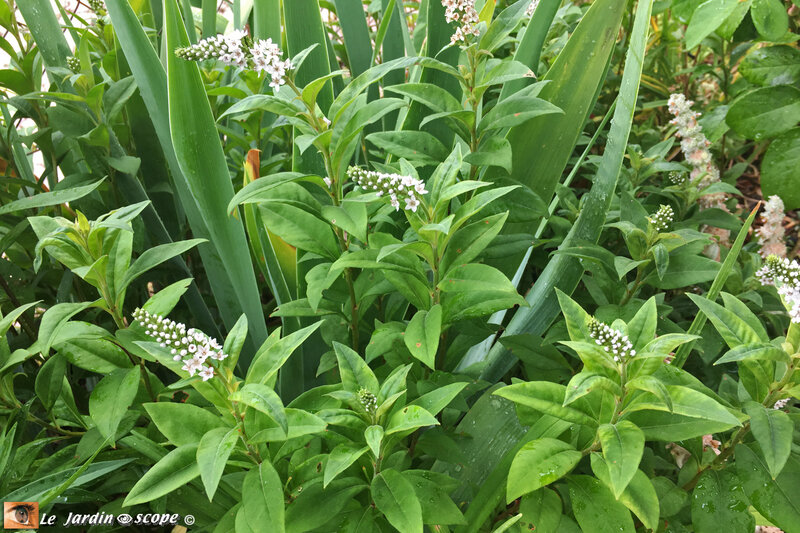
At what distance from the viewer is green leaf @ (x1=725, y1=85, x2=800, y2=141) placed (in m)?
1.23

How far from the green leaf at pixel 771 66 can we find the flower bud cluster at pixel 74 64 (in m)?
1.27

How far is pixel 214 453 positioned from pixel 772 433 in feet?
1.80

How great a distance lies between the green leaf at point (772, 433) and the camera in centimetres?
61

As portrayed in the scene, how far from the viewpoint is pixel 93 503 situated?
0.96 m

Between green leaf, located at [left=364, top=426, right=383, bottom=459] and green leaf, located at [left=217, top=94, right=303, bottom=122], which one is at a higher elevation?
green leaf, located at [left=217, top=94, right=303, bottom=122]

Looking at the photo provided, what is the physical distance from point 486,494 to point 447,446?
0.07m

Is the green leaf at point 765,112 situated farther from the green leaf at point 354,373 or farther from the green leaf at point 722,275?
the green leaf at point 354,373

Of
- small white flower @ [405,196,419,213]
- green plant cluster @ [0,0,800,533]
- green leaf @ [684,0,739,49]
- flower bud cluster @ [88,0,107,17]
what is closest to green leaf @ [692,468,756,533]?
green plant cluster @ [0,0,800,533]

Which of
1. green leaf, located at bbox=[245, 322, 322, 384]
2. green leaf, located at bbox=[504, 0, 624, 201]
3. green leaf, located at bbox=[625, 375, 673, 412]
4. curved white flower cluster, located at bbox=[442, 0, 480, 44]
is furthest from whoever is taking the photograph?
green leaf, located at bbox=[504, 0, 624, 201]

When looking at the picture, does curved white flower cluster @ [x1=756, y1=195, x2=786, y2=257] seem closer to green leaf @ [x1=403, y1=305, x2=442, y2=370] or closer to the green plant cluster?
the green plant cluster

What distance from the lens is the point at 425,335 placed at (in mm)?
694

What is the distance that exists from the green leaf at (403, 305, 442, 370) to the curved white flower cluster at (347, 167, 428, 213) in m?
0.13

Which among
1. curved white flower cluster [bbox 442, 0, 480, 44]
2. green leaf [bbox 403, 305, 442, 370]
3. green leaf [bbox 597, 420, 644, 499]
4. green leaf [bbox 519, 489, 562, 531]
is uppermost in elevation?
curved white flower cluster [bbox 442, 0, 480, 44]

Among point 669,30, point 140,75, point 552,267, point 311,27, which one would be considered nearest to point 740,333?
point 552,267
